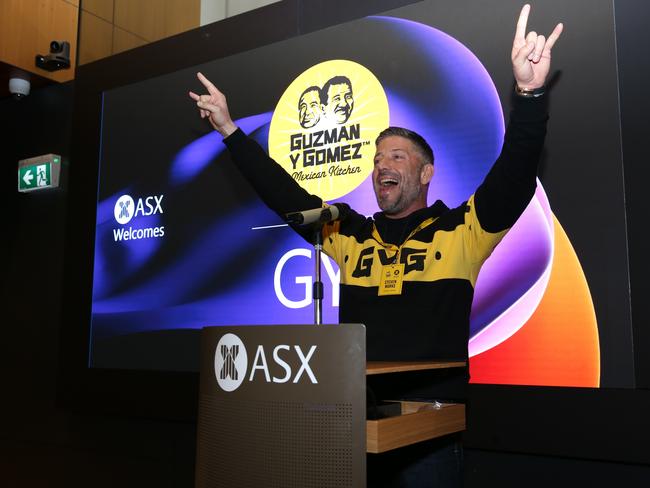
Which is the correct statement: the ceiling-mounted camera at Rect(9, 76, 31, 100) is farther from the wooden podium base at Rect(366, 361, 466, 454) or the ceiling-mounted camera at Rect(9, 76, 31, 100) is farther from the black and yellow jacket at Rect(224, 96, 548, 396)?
the wooden podium base at Rect(366, 361, 466, 454)

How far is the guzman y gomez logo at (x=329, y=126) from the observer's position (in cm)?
315

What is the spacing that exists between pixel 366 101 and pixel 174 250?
1.46m

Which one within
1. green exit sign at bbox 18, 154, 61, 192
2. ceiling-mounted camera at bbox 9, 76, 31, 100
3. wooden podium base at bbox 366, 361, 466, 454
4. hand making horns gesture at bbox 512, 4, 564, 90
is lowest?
wooden podium base at bbox 366, 361, 466, 454

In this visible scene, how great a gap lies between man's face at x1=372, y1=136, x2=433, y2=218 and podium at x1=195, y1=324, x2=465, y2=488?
1.07m

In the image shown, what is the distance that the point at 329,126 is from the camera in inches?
129

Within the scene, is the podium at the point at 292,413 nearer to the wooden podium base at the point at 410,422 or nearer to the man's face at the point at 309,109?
the wooden podium base at the point at 410,422

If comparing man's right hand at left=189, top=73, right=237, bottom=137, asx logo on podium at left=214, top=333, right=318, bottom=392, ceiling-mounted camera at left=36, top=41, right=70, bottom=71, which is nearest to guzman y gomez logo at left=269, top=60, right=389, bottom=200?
man's right hand at left=189, top=73, right=237, bottom=137

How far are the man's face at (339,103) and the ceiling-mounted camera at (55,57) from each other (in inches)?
91.7

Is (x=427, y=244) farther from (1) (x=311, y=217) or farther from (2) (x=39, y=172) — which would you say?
(2) (x=39, y=172)

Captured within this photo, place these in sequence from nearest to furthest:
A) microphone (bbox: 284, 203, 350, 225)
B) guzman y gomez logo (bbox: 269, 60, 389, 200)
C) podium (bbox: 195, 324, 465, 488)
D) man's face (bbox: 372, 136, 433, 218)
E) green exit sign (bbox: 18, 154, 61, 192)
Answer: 1. podium (bbox: 195, 324, 465, 488)
2. microphone (bbox: 284, 203, 350, 225)
3. man's face (bbox: 372, 136, 433, 218)
4. guzman y gomez logo (bbox: 269, 60, 389, 200)
5. green exit sign (bbox: 18, 154, 61, 192)

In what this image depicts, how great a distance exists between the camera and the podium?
167 centimetres

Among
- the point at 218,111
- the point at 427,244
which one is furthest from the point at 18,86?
the point at 427,244

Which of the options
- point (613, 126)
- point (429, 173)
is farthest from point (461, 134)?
point (613, 126)

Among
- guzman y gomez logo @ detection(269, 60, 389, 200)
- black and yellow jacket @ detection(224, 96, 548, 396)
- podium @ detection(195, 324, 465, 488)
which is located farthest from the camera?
guzman y gomez logo @ detection(269, 60, 389, 200)
